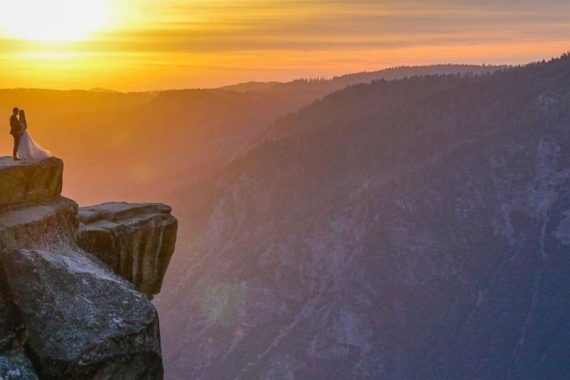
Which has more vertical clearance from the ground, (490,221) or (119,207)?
(119,207)

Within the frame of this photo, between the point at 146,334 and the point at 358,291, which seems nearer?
the point at 146,334

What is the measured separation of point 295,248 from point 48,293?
16525 centimetres

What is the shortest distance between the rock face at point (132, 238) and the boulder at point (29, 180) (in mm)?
1998

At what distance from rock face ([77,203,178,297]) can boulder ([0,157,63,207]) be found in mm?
1998

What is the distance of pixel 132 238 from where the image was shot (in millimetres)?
33344

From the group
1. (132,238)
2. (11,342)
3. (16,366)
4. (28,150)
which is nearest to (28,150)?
(28,150)

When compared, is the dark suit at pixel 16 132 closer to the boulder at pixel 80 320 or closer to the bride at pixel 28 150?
the bride at pixel 28 150

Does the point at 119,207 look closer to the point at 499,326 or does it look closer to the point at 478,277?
the point at 499,326

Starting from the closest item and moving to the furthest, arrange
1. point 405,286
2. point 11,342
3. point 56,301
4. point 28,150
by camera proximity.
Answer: point 11,342, point 56,301, point 28,150, point 405,286

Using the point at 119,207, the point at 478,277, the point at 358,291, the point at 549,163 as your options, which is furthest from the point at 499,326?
the point at 119,207

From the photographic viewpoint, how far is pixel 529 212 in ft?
599

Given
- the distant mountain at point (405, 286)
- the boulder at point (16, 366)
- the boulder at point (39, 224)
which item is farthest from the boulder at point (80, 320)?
the distant mountain at point (405, 286)

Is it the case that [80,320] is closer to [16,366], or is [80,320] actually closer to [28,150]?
[16,366]

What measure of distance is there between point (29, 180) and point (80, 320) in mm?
6126
